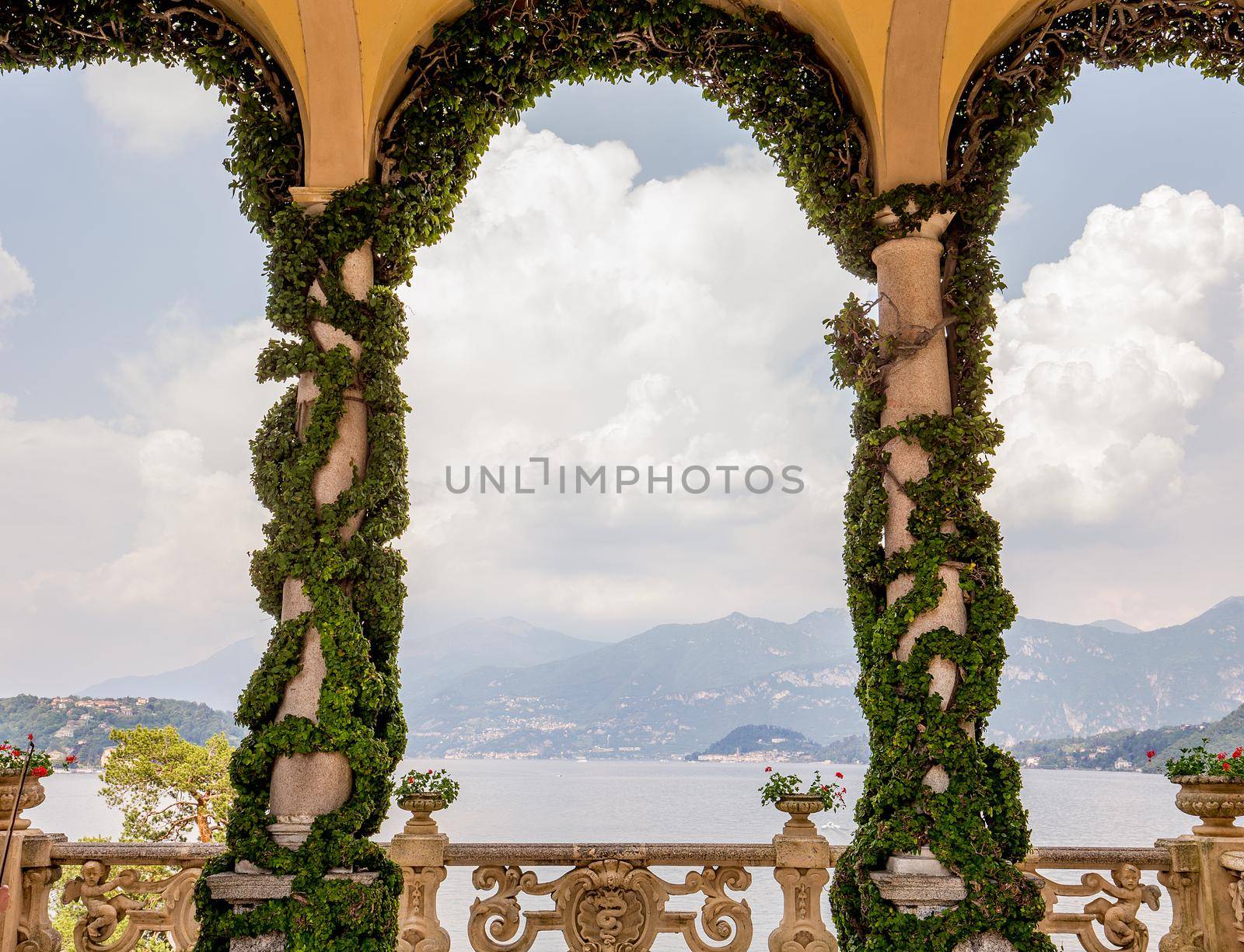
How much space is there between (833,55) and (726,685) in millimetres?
93419

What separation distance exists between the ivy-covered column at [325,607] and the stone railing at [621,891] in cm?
67

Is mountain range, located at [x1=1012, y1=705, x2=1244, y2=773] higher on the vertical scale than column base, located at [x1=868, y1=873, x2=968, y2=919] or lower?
higher

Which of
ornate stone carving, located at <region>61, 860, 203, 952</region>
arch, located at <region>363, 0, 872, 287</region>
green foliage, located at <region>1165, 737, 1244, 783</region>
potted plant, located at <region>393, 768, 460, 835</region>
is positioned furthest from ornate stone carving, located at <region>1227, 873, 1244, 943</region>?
ornate stone carving, located at <region>61, 860, 203, 952</region>

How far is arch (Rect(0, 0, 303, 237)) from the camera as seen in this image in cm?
572

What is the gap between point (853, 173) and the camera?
5988mm

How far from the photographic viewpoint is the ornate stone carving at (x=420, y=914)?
5500 mm

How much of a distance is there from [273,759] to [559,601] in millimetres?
30907

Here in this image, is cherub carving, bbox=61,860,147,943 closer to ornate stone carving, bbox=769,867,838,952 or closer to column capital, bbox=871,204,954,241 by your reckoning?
ornate stone carving, bbox=769,867,838,952

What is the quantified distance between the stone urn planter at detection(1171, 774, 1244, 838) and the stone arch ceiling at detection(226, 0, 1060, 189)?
12.4 ft

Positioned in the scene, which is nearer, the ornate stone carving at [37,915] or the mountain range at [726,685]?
the ornate stone carving at [37,915]

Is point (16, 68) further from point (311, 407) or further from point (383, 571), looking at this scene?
point (383, 571)

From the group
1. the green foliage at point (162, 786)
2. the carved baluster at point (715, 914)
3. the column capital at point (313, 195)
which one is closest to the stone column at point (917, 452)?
the carved baluster at point (715, 914)

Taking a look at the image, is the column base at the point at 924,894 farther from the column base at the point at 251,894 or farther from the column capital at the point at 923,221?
the column capital at the point at 923,221

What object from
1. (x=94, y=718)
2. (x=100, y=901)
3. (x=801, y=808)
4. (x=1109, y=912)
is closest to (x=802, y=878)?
(x=801, y=808)
